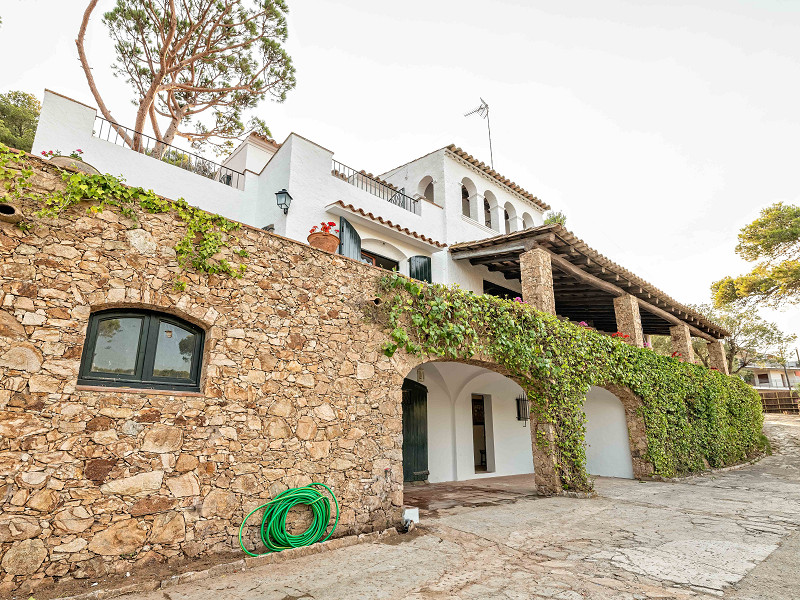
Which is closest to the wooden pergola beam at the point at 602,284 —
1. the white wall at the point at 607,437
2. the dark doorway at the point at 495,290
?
the dark doorway at the point at 495,290

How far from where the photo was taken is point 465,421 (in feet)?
33.9

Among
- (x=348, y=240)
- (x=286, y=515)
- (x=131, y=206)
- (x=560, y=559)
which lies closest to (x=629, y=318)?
(x=348, y=240)

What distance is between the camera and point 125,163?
729 cm

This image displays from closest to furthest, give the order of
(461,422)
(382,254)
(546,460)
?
(546,460)
(382,254)
(461,422)

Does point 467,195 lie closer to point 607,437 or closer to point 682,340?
point 607,437

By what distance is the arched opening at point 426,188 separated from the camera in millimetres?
11789

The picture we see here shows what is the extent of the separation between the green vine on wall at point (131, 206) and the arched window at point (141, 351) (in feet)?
1.56

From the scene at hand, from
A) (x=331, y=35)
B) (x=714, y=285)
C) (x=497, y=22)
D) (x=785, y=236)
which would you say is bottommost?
(x=714, y=285)

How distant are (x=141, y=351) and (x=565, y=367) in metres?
6.76

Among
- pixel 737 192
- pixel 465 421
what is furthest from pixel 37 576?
pixel 737 192

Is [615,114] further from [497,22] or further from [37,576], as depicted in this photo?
[37,576]

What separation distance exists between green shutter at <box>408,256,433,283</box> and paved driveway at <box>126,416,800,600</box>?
4.72 m

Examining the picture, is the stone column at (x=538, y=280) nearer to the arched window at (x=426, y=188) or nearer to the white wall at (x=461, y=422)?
the white wall at (x=461, y=422)

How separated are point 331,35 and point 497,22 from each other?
12.1 feet
